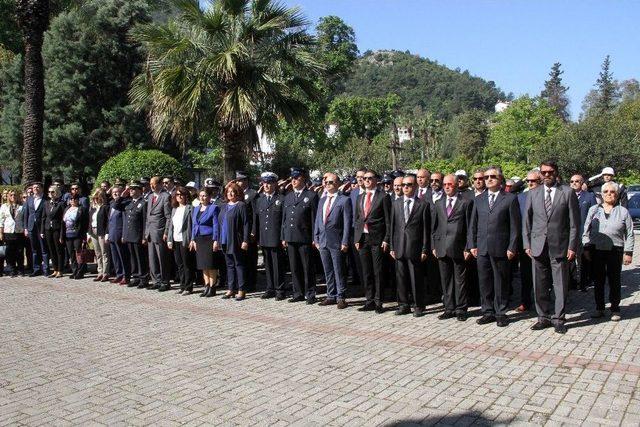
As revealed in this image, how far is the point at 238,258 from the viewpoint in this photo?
10.4m

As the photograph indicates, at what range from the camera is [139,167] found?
17750mm

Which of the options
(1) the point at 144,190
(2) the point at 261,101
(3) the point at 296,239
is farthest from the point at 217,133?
(3) the point at 296,239

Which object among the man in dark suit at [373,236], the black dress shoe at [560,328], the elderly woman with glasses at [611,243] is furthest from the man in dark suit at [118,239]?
the elderly woman with glasses at [611,243]

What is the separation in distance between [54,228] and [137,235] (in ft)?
8.09

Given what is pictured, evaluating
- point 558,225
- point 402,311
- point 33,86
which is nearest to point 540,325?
point 558,225

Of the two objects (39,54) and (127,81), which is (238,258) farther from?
(127,81)

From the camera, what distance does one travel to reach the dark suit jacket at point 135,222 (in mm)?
11758

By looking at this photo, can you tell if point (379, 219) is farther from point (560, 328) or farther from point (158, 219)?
point (158, 219)

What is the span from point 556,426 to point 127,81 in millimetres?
28496

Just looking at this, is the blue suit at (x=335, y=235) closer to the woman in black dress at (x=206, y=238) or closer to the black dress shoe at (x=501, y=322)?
the woman in black dress at (x=206, y=238)

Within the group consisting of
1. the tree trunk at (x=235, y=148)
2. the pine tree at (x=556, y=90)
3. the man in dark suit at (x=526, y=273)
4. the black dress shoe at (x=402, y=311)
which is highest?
the pine tree at (x=556, y=90)

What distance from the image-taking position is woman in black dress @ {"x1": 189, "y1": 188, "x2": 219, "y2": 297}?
1074 cm

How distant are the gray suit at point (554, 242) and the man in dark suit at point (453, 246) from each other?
96cm

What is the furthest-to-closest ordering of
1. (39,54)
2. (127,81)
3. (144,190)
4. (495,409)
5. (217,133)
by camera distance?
1. (127,81)
2. (39,54)
3. (217,133)
4. (144,190)
5. (495,409)
